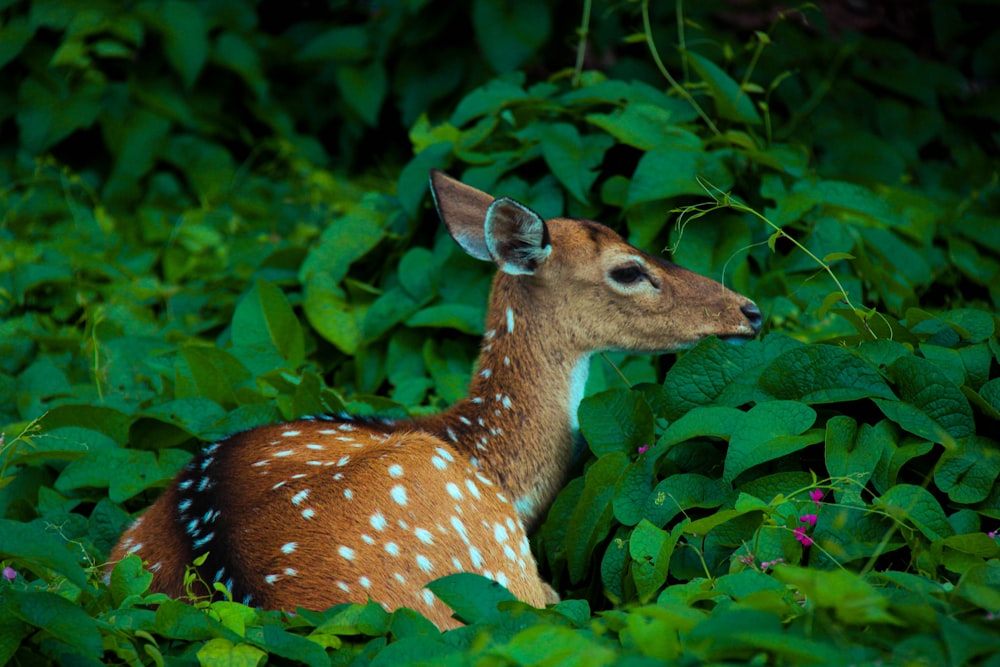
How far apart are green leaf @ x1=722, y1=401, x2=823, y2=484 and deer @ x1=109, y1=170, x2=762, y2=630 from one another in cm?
83

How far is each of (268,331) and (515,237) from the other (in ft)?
5.00

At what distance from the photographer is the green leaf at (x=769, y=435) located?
3.12 m

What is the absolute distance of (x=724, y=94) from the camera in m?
5.30

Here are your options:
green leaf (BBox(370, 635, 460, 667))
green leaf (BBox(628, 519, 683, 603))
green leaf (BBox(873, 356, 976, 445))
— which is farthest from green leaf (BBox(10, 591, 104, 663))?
green leaf (BBox(873, 356, 976, 445))

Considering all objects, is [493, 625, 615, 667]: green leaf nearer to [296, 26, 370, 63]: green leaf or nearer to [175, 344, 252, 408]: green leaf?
[175, 344, 252, 408]: green leaf

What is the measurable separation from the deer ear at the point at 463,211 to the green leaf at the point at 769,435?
4.66ft

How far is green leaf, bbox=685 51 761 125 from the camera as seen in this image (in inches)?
207

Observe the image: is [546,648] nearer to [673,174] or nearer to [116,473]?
[116,473]

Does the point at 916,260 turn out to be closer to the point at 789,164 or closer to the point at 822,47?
the point at 789,164

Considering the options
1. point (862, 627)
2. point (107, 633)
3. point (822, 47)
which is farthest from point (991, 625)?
point (822, 47)

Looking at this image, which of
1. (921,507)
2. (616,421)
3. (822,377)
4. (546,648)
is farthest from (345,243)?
(546,648)

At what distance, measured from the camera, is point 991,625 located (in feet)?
7.13

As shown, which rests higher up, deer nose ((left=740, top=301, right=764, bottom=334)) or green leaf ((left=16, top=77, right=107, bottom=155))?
green leaf ((left=16, top=77, right=107, bottom=155))

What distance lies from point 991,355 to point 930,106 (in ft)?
14.5
